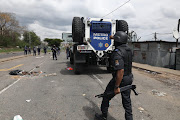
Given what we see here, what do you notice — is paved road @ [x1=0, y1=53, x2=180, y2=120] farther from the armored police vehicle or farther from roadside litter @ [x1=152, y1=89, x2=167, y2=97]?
the armored police vehicle

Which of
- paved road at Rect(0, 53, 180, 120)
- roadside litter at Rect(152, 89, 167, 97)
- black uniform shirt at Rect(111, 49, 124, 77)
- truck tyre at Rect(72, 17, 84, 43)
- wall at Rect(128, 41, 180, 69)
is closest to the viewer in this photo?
black uniform shirt at Rect(111, 49, 124, 77)

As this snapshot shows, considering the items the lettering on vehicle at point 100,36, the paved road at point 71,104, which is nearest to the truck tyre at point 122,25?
the lettering on vehicle at point 100,36

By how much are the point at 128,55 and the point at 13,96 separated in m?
3.85

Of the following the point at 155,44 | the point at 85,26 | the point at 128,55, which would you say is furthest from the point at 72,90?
the point at 155,44

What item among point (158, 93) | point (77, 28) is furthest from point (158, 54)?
point (77, 28)

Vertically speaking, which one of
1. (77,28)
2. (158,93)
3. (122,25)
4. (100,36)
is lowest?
(158,93)

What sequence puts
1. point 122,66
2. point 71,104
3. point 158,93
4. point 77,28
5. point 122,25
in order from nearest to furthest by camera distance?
Result: point 122,66 < point 71,104 < point 158,93 < point 77,28 < point 122,25

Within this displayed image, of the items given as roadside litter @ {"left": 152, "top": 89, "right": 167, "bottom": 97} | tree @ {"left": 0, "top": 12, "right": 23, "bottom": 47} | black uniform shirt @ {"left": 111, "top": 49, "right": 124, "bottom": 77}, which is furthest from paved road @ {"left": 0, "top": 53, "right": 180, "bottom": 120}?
tree @ {"left": 0, "top": 12, "right": 23, "bottom": 47}

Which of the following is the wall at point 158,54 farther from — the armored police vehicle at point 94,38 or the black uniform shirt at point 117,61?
the black uniform shirt at point 117,61

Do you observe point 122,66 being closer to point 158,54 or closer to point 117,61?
point 117,61

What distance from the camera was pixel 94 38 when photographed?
24.7 feet

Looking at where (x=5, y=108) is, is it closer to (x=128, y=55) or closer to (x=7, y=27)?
(x=128, y=55)

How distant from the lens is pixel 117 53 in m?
2.50

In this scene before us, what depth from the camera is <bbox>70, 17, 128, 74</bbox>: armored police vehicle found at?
24.2ft
